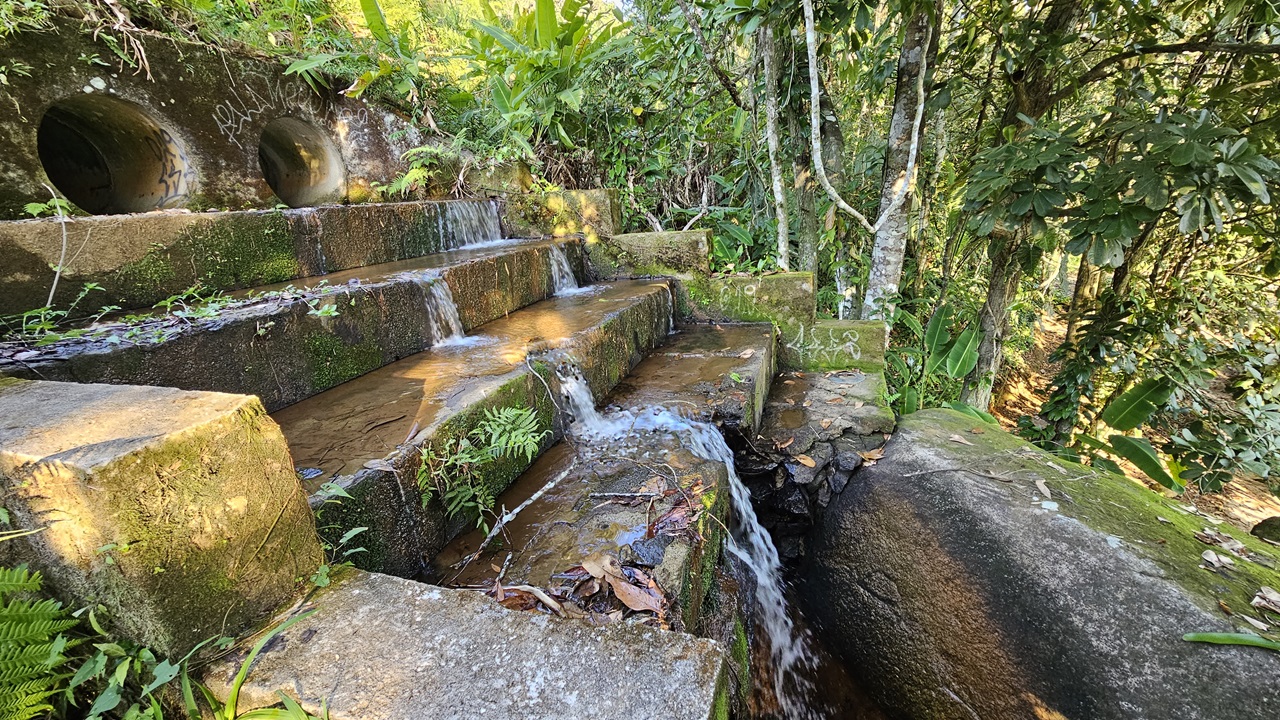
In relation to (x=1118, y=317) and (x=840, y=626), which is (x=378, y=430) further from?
(x=1118, y=317)

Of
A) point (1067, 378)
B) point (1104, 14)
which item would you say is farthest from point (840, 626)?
point (1104, 14)

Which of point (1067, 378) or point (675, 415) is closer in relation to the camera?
point (675, 415)

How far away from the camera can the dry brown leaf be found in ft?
5.37

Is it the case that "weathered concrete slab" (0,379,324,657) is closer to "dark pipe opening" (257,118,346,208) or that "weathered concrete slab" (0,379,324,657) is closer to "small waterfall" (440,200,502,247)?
"small waterfall" (440,200,502,247)

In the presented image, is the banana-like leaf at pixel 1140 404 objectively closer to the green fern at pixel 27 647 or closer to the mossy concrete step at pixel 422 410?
the mossy concrete step at pixel 422 410

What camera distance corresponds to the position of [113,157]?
13.8 feet

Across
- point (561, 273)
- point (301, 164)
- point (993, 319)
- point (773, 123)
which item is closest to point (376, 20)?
point (301, 164)

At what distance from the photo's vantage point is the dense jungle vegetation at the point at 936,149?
10.9ft

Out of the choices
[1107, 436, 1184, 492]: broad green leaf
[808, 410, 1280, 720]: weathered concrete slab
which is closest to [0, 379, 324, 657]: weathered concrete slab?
[808, 410, 1280, 720]: weathered concrete slab

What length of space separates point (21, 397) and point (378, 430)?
999 mm

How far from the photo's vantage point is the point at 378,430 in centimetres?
217

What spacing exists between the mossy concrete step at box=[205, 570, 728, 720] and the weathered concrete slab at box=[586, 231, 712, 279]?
4.19 meters

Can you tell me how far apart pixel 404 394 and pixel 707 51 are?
12.2 feet

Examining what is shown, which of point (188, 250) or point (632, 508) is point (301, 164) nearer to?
point (188, 250)
